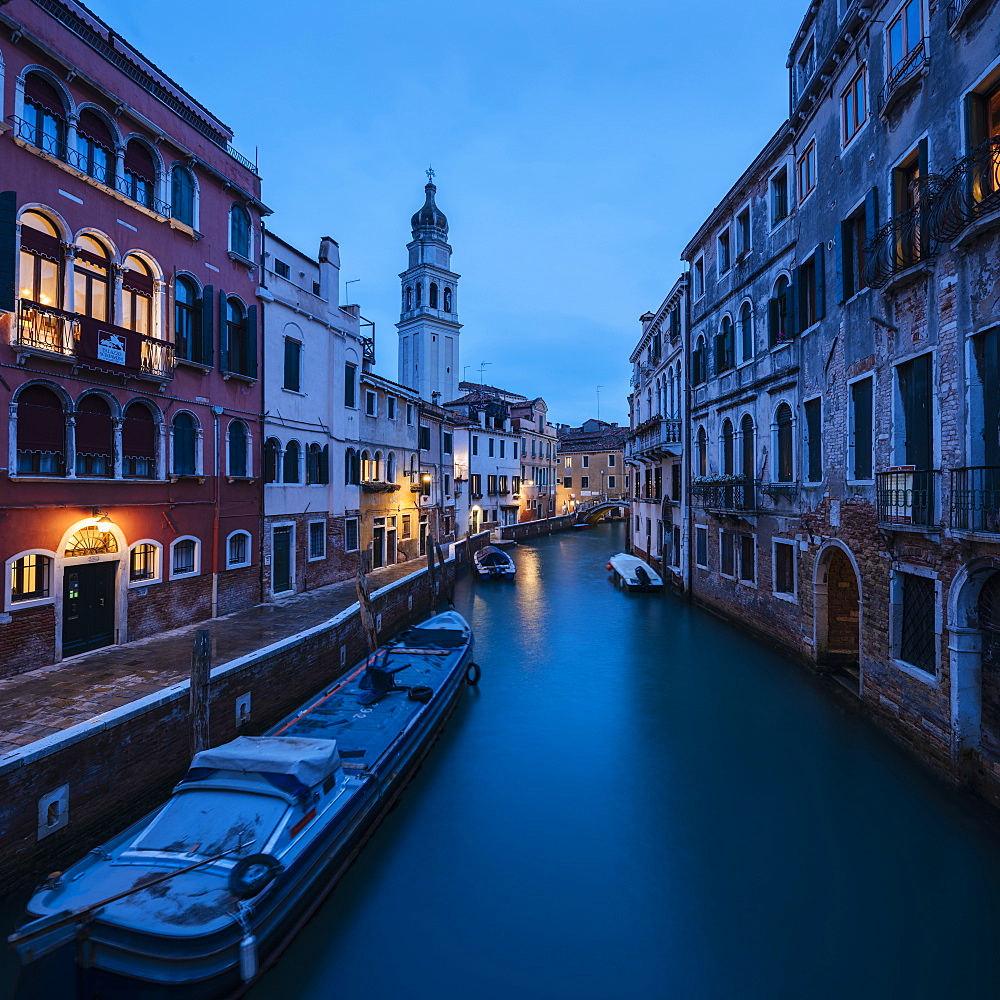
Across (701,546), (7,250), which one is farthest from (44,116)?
(701,546)

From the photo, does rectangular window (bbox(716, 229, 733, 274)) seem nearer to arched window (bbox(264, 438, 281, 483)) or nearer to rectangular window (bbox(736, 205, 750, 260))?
rectangular window (bbox(736, 205, 750, 260))

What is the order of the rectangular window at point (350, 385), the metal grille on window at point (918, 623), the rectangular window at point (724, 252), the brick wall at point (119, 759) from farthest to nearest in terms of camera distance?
the rectangular window at point (350, 385) → the rectangular window at point (724, 252) → the metal grille on window at point (918, 623) → the brick wall at point (119, 759)

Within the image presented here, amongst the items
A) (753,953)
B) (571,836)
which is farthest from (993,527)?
(571,836)

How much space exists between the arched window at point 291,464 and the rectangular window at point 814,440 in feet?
41.1

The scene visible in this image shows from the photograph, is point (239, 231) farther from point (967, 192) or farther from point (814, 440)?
point (967, 192)

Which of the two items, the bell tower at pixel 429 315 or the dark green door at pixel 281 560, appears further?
the bell tower at pixel 429 315

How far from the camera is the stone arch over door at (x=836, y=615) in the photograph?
40.2 feet

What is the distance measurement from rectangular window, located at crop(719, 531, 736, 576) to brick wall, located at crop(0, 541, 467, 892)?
11605 mm

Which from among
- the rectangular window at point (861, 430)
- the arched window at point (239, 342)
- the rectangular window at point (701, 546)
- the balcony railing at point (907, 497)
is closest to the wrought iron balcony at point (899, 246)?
the rectangular window at point (861, 430)

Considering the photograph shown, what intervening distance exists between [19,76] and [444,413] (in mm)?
19919

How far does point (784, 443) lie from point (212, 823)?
13168 millimetres

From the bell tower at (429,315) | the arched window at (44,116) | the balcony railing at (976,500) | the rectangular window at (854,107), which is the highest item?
the bell tower at (429,315)

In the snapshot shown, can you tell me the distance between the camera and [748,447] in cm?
1595

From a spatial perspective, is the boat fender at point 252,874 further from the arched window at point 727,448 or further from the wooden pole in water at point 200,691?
the arched window at point 727,448
